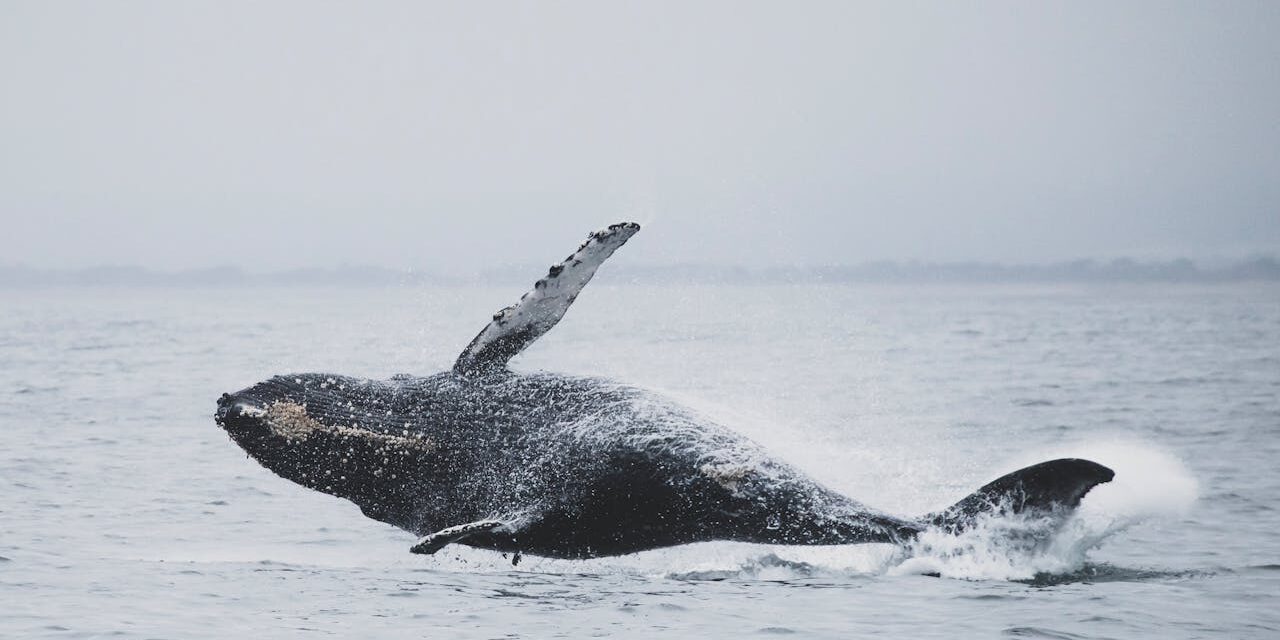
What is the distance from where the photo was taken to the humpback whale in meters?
9.86

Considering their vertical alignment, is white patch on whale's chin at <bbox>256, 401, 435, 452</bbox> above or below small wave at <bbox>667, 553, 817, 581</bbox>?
above

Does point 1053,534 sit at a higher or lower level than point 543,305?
lower

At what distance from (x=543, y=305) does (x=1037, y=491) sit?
3.86m

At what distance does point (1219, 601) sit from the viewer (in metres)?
9.71

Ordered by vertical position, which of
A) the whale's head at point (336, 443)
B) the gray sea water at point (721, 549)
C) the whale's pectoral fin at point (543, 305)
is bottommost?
the gray sea water at point (721, 549)

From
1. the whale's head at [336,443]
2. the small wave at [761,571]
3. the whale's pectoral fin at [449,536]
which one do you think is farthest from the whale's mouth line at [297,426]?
the small wave at [761,571]

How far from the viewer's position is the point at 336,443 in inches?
423

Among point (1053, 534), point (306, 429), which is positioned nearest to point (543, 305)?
point (306, 429)

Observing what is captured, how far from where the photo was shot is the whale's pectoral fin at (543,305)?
10.8 metres

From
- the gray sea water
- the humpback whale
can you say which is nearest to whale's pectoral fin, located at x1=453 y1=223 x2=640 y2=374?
the humpback whale

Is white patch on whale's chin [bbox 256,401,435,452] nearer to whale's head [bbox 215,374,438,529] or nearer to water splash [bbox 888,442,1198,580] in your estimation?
whale's head [bbox 215,374,438,529]

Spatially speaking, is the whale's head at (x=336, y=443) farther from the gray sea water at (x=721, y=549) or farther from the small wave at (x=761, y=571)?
the small wave at (x=761, y=571)

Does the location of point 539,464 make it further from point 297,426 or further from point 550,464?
point 297,426

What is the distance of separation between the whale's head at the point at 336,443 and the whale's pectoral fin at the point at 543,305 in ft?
2.34
